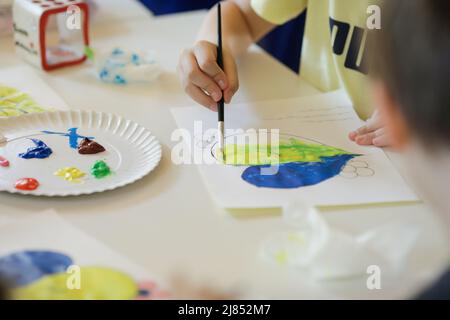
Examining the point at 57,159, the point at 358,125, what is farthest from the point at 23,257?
the point at 358,125

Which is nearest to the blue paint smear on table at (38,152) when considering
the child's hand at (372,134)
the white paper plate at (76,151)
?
the white paper plate at (76,151)

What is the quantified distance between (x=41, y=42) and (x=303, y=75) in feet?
1.51

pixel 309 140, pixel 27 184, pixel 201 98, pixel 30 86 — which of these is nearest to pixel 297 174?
pixel 309 140

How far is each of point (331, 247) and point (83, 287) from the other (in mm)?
242

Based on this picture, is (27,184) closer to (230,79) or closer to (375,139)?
(230,79)

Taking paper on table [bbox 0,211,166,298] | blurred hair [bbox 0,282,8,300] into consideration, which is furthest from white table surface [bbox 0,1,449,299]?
blurred hair [bbox 0,282,8,300]

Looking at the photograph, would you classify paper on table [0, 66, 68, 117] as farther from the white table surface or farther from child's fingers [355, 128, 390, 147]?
child's fingers [355, 128, 390, 147]

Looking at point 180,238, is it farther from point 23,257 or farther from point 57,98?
point 57,98

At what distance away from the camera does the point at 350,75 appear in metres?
1.06

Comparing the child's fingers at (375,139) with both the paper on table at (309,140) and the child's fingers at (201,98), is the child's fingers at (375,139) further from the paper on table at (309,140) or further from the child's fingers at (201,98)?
the child's fingers at (201,98)

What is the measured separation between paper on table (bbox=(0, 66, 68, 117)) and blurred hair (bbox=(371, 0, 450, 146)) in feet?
1.84

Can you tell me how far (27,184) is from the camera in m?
0.74

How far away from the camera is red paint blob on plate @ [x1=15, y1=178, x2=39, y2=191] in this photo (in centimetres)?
73

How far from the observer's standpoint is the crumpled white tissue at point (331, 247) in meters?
0.62
